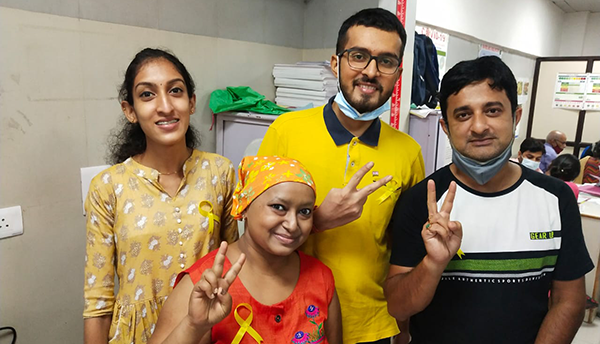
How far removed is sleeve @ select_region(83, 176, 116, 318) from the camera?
4.12ft

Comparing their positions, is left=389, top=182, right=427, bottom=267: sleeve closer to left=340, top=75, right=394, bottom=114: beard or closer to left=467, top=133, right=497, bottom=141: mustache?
left=467, top=133, right=497, bottom=141: mustache

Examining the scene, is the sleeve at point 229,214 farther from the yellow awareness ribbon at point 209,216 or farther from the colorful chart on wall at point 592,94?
the colorful chart on wall at point 592,94

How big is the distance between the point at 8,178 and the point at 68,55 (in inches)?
25.1

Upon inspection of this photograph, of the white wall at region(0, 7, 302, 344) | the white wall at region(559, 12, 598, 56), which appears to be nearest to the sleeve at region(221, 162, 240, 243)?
the white wall at region(0, 7, 302, 344)

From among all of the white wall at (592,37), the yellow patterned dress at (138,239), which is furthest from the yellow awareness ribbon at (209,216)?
the white wall at (592,37)

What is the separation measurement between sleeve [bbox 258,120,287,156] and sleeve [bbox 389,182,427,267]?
0.48 metres

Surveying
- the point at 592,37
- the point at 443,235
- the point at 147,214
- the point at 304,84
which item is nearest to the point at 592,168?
the point at 304,84

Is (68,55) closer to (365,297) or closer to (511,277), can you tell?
(365,297)

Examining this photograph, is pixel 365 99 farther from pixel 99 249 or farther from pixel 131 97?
pixel 99 249

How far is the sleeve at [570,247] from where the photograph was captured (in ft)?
4.08

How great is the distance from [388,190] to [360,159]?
15 centimetres

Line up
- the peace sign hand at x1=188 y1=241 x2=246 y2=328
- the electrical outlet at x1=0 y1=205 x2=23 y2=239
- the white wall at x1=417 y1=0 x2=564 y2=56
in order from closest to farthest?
the peace sign hand at x1=188 y1=241 x2=246 y2=328
the electrical outlet at x1=0 y1=205 x2=23 y2=239
the white wall at x1=417 y1=0 x2=564 y2=56

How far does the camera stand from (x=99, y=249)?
1258mm

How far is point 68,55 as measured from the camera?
1942 millimetres
